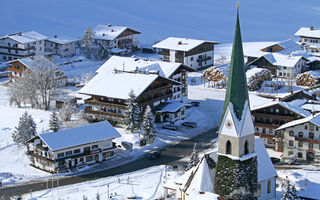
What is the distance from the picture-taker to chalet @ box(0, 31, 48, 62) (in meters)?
109

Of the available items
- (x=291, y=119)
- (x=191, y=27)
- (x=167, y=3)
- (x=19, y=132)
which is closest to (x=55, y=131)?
(x=19, y=132)

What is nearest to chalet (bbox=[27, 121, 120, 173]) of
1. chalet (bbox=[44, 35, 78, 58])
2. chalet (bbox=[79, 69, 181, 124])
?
chalet (bbox=[79, 69, 181, 124])

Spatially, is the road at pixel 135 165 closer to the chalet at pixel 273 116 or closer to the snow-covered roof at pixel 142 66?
the chalet at pixel 273 116

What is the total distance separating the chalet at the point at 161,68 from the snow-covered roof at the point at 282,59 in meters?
17.5

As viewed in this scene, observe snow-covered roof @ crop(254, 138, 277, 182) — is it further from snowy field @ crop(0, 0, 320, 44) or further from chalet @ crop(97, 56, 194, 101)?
snowy field @ crop(0, 0, 320, 44)

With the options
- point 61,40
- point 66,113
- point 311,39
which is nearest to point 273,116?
point 66,113

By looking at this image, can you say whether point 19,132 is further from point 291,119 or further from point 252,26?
point 252,26

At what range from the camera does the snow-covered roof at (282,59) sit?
96.2 meters

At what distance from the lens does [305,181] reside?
51.9 m

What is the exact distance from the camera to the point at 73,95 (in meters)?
85.4

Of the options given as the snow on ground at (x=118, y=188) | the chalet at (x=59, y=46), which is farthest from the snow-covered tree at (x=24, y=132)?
the chalet at (x=59, y=46)

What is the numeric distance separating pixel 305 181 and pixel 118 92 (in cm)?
2881

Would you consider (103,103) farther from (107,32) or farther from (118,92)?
(107,32)

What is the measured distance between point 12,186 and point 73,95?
30.3m
